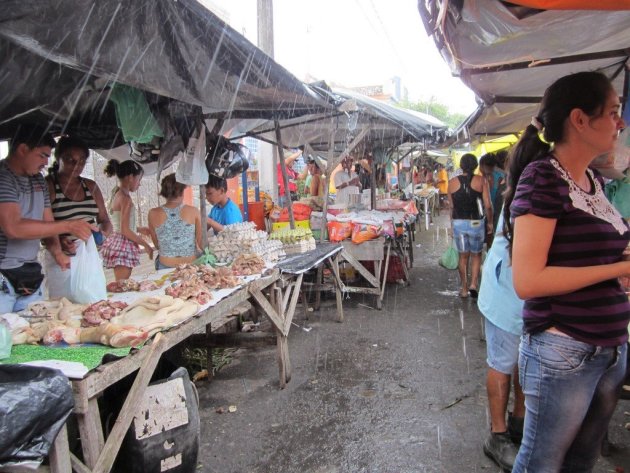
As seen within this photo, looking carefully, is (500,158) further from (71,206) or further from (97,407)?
(97,407)

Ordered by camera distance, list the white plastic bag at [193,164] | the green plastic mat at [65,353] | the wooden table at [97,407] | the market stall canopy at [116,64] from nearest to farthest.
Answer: the wooden table at [97,407] → the green plastic mat at [65,353] → the market stall canopy at [116,64] → the white plastic bag at [193,164]

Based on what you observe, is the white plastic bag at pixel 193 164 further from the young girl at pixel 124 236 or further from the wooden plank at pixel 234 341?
the wooden plank at pixel 234 341

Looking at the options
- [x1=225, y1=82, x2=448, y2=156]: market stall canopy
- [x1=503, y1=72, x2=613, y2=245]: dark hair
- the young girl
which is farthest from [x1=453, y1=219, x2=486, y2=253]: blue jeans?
[x1=503, y1=72, x2=613, y2=245]: dark hair

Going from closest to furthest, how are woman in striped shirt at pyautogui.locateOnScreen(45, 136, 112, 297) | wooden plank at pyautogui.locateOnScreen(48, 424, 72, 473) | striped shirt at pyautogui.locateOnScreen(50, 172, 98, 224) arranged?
wooden plank at pyautogui.locateOnScreen(48, 424, 72, 473) < woman in striped shirt at pyautogui.locateOnScreen(45, 136, 112, 297) < striped shirt at pyautogui.locateOnScreen(50, 172, 98, 224)

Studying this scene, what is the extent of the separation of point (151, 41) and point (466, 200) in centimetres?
524

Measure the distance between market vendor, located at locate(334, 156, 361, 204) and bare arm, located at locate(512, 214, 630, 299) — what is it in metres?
8.98

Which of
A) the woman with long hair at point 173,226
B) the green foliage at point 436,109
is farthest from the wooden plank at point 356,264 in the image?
the green foliage at point 436,109

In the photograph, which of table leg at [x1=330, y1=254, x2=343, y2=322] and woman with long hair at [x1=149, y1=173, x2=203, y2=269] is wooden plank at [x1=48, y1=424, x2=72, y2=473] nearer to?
woman with long hair at [x1=149, y1=173, x2=203, y2=269]

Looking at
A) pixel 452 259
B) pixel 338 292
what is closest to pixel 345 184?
pixel 452 259

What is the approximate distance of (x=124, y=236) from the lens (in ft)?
15.2

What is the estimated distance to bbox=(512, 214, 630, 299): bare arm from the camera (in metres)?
1.52

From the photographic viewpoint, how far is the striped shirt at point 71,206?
3842 mm

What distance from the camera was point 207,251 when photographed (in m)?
4.66

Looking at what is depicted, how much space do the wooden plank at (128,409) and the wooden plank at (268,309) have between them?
144 cm
